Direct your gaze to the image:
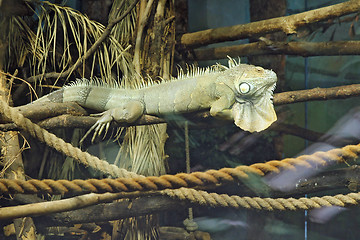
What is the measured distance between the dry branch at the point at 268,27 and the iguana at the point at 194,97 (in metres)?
0.30

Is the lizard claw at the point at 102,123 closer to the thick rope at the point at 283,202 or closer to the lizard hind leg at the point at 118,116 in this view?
the lizard hind leg at the point at 118,116

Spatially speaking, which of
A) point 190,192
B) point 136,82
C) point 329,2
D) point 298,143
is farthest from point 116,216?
point 329,2

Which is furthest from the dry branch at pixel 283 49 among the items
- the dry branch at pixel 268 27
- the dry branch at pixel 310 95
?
the dry branch at pixel 310 95

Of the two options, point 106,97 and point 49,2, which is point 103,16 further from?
point 106,97

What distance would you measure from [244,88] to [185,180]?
1.03 metres

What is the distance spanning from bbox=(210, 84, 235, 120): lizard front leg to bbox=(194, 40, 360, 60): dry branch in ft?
1.58

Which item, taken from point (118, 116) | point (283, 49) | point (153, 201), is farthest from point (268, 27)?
point (153, 201)

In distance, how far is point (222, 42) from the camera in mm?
2848

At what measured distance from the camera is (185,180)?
1.50 m

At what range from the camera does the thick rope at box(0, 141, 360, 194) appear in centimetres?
140

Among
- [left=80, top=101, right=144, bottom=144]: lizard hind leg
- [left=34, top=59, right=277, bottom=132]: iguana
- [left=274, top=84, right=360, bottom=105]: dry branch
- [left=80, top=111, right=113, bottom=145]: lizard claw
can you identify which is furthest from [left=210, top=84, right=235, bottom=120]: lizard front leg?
[left=80, top=111, right=113, bottom=145]: lizard claw

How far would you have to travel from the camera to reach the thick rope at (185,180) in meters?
1.40

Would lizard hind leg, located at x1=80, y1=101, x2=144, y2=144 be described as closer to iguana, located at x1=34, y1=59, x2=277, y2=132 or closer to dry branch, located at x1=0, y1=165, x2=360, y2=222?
iguana, located at x1=34, y1=59, x2=277, y2=132

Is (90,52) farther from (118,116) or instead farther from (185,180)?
(185,180)
